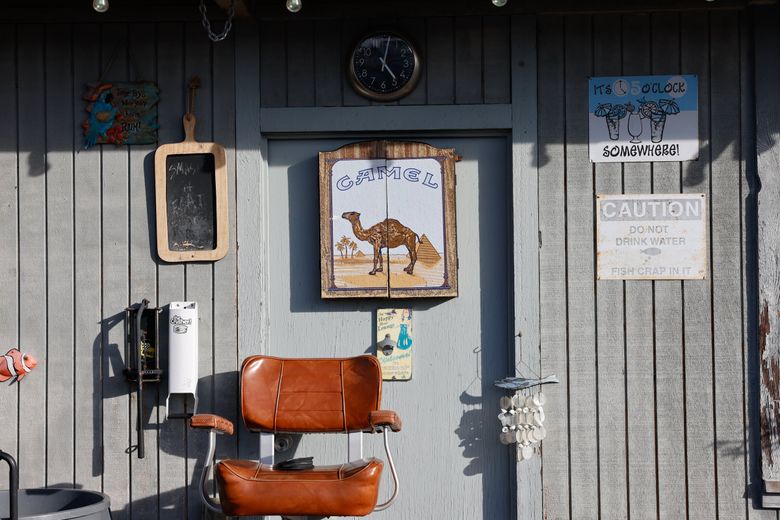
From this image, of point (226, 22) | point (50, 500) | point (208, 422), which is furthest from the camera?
point (226, 22)

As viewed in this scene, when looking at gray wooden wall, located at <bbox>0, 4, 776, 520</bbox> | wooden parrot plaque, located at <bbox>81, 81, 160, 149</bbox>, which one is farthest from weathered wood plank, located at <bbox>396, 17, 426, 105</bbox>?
wooden parrot plaque, located at <bbox>81, 81, 160, 149</bbox>

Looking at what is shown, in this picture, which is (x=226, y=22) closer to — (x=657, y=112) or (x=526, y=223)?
(x=526, y=223)

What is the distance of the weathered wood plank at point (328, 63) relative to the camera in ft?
13.7

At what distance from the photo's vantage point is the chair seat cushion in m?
3.46

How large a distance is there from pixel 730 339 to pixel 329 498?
189 cm

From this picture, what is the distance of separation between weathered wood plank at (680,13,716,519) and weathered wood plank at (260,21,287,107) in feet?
5.75

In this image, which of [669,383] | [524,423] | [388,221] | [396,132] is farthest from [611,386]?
[396,132]

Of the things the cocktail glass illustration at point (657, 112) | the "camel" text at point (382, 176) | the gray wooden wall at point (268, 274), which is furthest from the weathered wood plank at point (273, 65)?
the cocktail glass illustration at point (657, 112)

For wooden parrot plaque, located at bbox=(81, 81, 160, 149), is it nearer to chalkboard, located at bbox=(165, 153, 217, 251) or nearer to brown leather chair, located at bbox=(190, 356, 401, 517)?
chalkboard, located at bbox=(165, 153, 217, 251)

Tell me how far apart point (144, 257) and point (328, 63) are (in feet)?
3.86

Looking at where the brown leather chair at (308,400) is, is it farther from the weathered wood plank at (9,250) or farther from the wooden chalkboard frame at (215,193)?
the weathered wood plank at (9,250)

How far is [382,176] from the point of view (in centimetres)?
416

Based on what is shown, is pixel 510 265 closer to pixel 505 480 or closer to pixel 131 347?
pixel 505 480

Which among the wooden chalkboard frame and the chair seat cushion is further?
the wooden chalkboard frame
